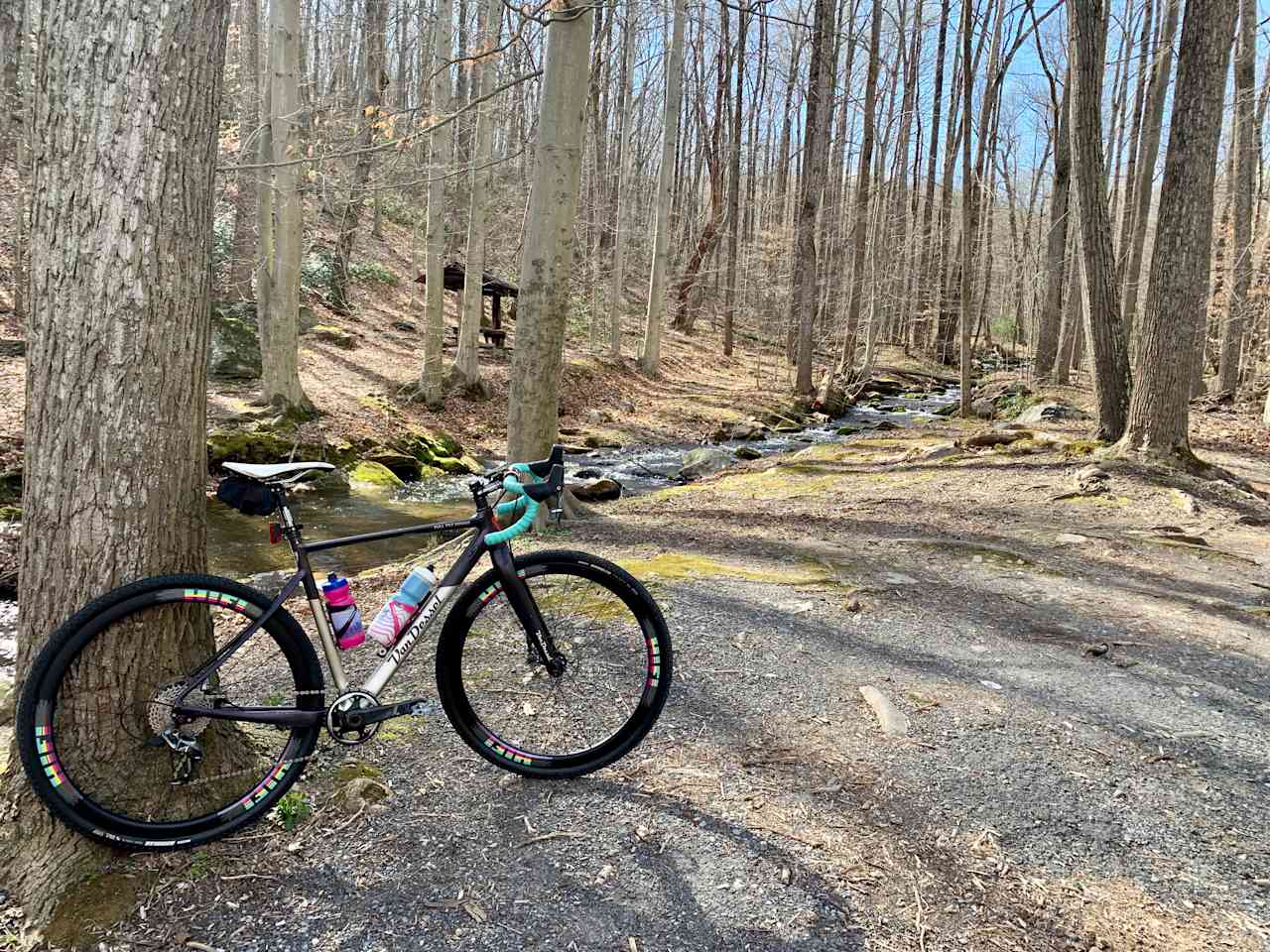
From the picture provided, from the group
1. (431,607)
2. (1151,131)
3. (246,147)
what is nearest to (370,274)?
(246,147)

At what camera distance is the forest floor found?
7.13ft

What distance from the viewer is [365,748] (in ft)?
9.81

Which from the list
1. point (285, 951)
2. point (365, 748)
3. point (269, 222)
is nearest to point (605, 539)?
point (365, 748)

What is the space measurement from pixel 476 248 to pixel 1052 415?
10.4 metres

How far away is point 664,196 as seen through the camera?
2041 cm

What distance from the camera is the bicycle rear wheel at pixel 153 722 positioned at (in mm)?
2209

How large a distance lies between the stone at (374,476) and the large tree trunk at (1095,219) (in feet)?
29.3

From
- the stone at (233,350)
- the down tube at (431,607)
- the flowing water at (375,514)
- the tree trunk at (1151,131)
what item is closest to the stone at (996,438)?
the flowing water at (375,514)

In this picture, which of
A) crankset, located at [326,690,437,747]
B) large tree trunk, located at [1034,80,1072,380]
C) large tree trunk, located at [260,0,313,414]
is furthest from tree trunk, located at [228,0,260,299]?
large tree trunk, located at [1034,80,1072,380]

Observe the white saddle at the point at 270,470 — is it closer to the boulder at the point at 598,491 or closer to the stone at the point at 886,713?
the stone at the point at 886,713

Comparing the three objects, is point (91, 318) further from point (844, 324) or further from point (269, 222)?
point (844, 324)

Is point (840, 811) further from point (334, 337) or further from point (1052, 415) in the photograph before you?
point (334, 337)

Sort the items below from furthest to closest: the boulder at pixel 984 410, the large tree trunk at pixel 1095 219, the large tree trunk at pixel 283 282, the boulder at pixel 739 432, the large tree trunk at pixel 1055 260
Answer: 1. the large tree trunk at pixel 1055 260
2. the boulder at pixel 984 410
3. the boulder at pixel 739 432
4. the large tree trunk at pixel 283 282
5. the large tree trunk at pixel 1095 219

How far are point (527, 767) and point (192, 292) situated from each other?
A: 1863 mm
